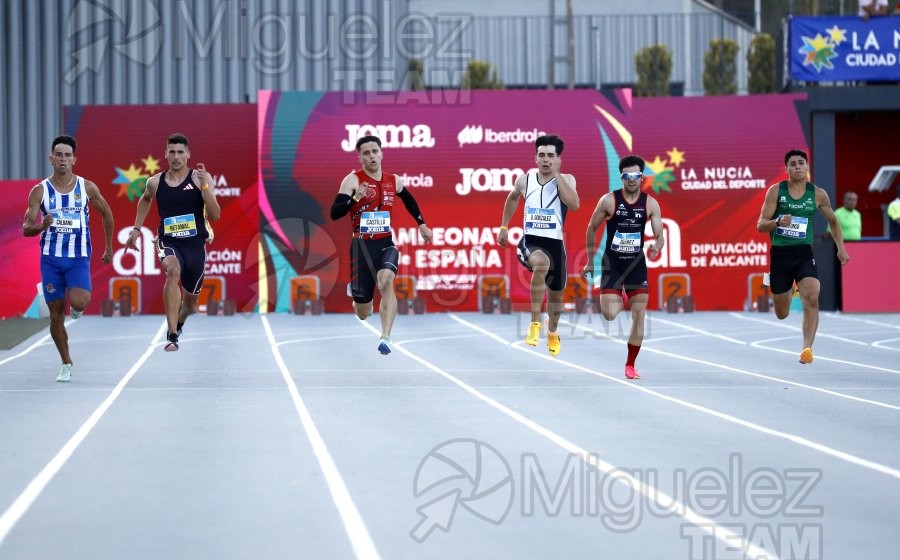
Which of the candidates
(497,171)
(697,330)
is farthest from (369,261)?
(497,171)

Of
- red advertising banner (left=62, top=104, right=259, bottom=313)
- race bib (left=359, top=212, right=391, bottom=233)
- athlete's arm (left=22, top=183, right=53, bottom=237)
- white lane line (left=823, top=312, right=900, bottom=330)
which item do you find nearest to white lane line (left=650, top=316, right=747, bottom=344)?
white lane line (left=823, top=312, right=900, bottom=330)

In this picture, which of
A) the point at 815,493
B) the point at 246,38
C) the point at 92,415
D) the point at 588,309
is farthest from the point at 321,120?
the point at 815,493

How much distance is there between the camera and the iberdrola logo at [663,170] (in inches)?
938

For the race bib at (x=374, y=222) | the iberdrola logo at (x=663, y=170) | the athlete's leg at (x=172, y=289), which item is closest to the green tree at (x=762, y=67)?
the iberdrola logo at (x=663, y=170)

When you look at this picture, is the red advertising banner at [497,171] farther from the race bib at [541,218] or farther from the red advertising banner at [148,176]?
the race bib at [541,218]

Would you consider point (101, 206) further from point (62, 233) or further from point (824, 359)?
point (824, 359)

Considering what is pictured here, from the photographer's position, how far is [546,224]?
13242 mm

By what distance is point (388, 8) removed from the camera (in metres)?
33.6

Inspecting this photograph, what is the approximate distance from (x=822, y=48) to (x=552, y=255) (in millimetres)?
12478

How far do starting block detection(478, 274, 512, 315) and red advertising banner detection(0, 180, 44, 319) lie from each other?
23.9ft

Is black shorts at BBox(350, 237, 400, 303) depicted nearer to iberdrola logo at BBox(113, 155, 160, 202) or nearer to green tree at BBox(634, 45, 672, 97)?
iberdrola logo at BBox(113, 155, 160, 202)

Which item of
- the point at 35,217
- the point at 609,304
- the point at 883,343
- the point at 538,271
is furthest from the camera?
the point at 883,343

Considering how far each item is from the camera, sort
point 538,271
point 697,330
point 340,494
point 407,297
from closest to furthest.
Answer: point 340,494
point 538,271
point 697,330
point 407,297

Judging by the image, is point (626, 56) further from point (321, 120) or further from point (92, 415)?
point (92, 415)
